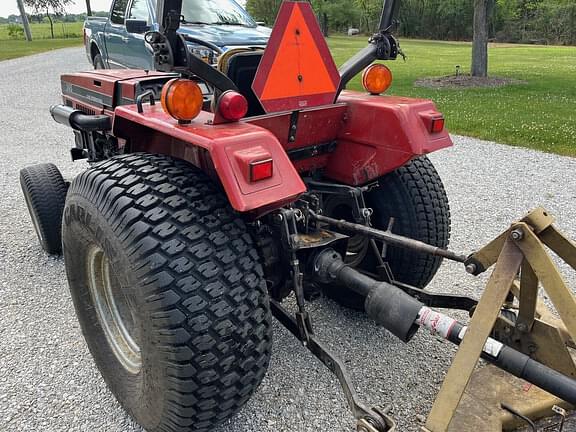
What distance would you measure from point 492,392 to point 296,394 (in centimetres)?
89

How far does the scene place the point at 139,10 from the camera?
685cm

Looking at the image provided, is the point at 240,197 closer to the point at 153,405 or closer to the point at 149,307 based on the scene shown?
the point at 149,307

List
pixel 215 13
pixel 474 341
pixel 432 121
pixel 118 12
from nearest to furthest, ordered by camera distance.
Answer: pixel 474 341, pixel 432 121, pixel 215 13, pixel 118 12

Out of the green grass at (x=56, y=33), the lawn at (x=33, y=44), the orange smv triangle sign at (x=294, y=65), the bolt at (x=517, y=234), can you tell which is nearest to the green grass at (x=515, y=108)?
the orange smv triangle sign at (x=294, y=65)

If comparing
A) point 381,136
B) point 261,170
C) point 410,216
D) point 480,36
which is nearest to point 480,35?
point 480,36

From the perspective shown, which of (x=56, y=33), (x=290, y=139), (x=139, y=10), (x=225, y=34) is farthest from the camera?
(x=56, y=33)

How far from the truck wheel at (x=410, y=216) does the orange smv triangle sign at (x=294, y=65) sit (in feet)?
2.37

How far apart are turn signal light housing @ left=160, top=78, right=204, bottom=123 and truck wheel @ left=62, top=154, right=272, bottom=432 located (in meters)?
0.22

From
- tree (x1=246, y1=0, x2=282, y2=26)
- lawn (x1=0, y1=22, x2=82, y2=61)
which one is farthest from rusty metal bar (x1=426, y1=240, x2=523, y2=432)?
lawn (x1=0, y1=22, x2=82, y2=61)

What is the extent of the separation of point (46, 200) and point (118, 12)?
4873 millimetres

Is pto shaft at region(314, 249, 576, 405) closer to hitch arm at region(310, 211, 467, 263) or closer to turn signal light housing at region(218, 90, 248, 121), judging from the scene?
hitch arm at region(310, 211, 467, 263)

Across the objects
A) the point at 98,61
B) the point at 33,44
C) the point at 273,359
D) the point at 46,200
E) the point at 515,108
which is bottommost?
the point at 273,359

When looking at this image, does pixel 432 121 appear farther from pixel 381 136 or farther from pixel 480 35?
pixel 480 35

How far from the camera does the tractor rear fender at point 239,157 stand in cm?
173
